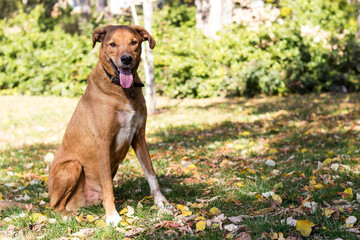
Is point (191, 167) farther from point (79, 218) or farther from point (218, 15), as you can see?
point (218, 15)

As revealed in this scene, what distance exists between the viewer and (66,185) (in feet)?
11.3

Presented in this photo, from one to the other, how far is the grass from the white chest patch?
641 mm

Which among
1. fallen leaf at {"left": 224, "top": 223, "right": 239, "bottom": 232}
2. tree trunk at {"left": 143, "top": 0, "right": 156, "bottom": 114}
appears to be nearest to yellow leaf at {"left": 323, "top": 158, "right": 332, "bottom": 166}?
fallen leaf at {"left": 224, "top": 223, "right": 239, "bottom": 232}

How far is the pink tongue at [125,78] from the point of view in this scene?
3.23m

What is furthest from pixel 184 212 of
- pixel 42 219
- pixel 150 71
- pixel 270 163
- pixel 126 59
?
pixel 150 71

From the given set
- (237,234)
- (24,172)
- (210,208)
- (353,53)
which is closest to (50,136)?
(24,172)

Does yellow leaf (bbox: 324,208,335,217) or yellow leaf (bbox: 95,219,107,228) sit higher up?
yellow leaf (bbox: 324,208,335,217)

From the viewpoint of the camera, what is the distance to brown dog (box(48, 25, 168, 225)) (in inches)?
130

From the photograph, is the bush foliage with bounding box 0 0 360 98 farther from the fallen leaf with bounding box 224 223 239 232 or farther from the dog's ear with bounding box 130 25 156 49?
the fallen leaf with bounding box 224 223 239 232

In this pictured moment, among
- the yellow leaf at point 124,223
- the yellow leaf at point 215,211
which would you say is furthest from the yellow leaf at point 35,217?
the yellow leaf at point 215,211

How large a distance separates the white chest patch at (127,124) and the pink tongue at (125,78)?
0.70ft

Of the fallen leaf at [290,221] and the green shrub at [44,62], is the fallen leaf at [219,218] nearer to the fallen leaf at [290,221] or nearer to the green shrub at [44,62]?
the fallen leaf at [290,221]

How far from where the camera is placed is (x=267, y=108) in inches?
368

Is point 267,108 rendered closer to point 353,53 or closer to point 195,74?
point 195,74
